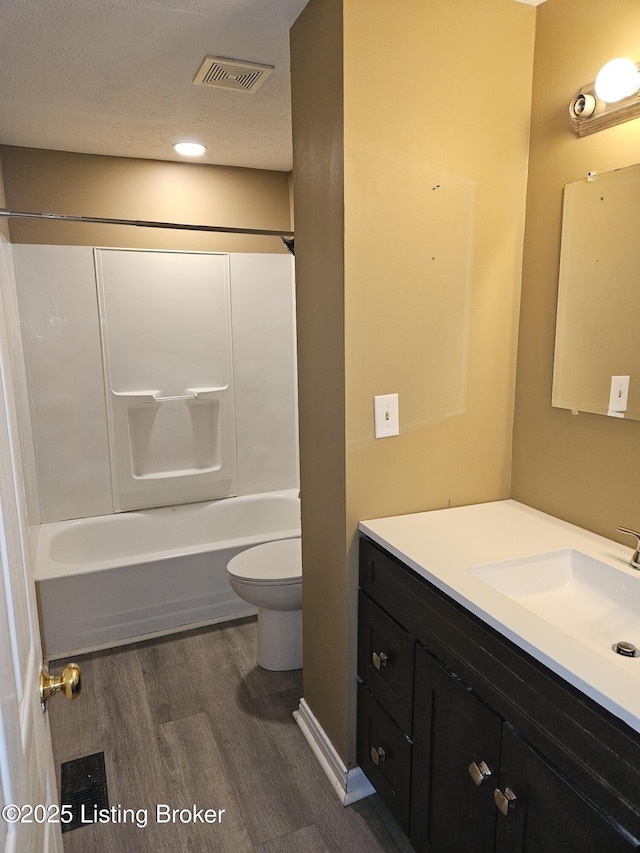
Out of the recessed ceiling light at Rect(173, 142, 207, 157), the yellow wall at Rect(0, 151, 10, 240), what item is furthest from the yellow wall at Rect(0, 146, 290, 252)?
the recessed ceiling light at Rect(173, 142, 207, 157)

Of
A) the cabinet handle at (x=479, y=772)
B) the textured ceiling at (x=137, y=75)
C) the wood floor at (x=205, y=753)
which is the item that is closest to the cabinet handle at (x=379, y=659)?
the cabinet handle at (x=479, y=772)

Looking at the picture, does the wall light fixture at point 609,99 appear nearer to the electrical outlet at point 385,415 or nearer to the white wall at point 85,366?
the electrical outlet at point 385,415

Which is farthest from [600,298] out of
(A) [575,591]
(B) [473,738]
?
(B) [473,738]

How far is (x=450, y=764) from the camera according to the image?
1.37 metres

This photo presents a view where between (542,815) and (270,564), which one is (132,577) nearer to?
(270,564)

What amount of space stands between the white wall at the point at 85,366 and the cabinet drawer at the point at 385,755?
6.74ft

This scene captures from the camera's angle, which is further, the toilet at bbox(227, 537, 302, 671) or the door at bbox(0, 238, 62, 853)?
the toilet at bbox(227, 537, 302, 671)

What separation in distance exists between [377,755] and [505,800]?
2.14ft

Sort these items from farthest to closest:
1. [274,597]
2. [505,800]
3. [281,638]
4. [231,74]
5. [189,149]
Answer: [189,149], [281,638], [274,597], [231,74], [505,800]

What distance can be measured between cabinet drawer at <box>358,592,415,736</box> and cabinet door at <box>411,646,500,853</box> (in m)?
0.05

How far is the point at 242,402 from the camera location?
3.61m

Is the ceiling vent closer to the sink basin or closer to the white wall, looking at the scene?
the white wall

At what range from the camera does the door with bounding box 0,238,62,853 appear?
2.23 ft

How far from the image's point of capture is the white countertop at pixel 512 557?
0.98 meters
